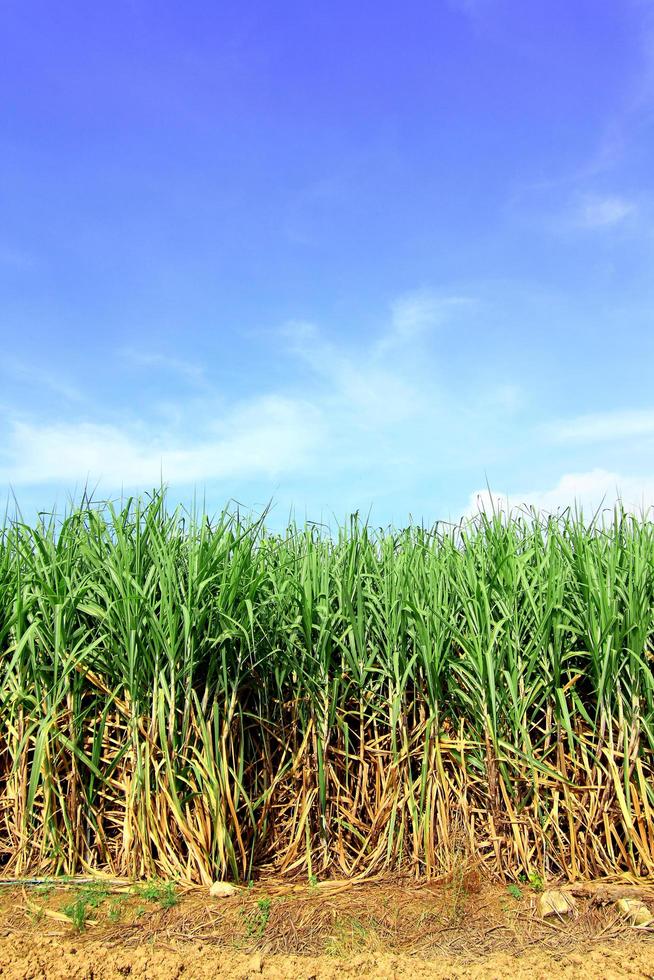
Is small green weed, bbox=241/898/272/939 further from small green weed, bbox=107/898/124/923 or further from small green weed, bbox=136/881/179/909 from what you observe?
small green weed, bbox=107/898/124/923

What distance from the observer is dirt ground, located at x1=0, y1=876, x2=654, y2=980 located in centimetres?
301

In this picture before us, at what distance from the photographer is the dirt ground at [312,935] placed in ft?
9.87

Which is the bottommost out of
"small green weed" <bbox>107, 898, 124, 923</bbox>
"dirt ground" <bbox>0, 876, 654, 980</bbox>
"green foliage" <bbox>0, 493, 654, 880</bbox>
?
"dirt ground" <bbox>0, 876, 654, 980</bbox>

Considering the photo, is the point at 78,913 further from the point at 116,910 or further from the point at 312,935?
the point at 312,935

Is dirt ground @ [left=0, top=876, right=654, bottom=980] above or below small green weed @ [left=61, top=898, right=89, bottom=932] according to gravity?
below

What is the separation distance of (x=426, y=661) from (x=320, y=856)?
1151 mm

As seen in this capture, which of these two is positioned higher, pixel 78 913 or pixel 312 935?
pixel 78 913

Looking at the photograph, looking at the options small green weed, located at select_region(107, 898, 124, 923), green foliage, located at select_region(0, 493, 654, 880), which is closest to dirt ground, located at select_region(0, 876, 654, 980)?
small green weed, located at select_region(107, 898, 124, 923)

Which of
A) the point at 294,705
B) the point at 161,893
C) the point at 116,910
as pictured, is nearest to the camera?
the point at 116,910

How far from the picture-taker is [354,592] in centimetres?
405

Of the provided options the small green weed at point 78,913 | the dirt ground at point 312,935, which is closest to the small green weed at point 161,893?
the dirt ground at point 312,935

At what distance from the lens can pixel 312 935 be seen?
3203 mm

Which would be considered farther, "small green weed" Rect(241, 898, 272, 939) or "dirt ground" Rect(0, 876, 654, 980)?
"small green weed" Rect(241, 898, 272, 939)

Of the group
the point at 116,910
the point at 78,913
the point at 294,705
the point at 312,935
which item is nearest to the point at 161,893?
the point at 116,910
